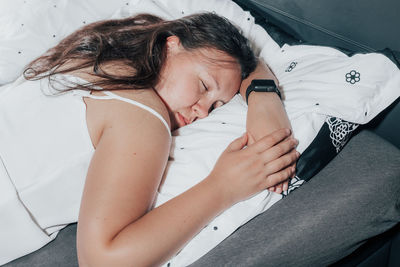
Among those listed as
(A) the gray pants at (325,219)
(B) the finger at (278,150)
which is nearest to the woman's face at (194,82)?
(B) the finger at (278,150)

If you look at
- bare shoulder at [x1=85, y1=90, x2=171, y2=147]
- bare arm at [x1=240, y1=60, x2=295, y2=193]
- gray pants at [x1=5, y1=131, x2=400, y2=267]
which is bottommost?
gray pants at [x1=5, y1=131, x2=400, y2=267]

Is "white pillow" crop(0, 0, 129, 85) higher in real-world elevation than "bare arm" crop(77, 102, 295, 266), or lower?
higher

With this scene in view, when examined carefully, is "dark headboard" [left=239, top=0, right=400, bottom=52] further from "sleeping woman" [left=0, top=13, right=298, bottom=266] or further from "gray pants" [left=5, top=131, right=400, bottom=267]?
"gray pants" [left=5, top=131, right=400, bottom=267]

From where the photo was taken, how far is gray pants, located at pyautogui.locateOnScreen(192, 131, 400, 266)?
3.05 feet

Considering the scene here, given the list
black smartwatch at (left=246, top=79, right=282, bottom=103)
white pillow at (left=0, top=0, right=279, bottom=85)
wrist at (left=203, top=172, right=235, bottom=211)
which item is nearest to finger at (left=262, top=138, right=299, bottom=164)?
wrist at (left=203, top=172, right=235, bottom=211)

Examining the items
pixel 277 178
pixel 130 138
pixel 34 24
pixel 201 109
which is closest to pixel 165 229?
pixel 130 138

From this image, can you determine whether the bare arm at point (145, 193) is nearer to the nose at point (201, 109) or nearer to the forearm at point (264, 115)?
the forearm at point (264, 115)

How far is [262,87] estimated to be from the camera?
1229 millimetres

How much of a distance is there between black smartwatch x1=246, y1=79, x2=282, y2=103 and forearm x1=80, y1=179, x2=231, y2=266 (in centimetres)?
44

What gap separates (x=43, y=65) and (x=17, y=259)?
70cm

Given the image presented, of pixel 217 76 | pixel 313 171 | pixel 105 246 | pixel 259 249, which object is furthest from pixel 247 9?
pixel 105 246

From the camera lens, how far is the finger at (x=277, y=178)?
984mm

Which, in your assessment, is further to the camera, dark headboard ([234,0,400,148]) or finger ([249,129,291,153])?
dark headboard ([234,0,400,148])

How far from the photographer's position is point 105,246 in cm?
80
